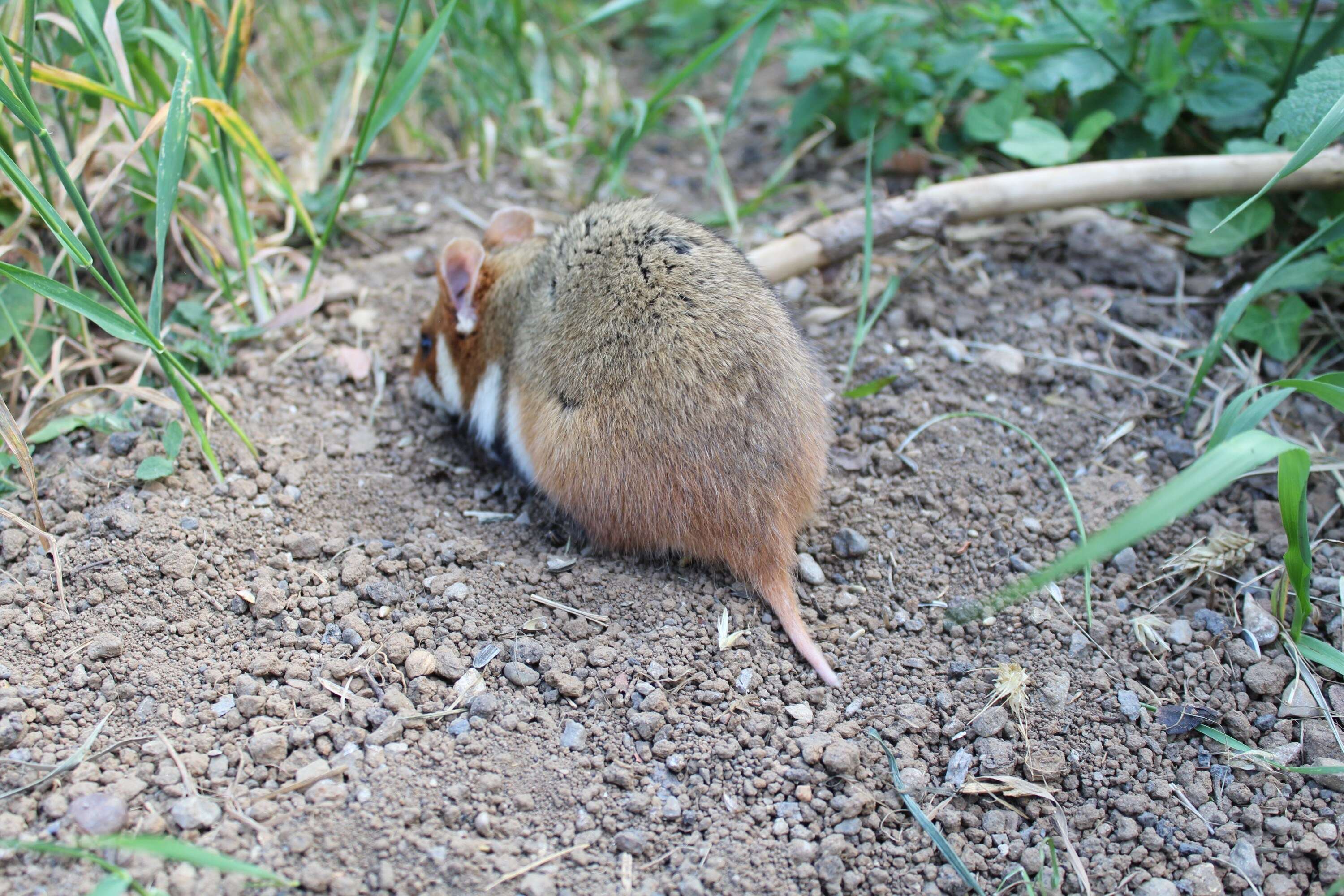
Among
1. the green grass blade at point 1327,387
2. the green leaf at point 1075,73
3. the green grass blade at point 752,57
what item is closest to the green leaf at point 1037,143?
the green leaf at point 1075,73

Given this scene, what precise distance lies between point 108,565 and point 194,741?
0.76 metres

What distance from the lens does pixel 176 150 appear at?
2947 mm

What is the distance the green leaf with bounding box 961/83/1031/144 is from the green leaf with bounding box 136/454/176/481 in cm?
365

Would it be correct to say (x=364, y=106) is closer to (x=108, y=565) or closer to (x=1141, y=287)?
(x=108, y=565)

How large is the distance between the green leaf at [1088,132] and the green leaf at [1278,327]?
980mm

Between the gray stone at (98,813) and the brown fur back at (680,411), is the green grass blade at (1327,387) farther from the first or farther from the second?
the gray stone at (98,813)

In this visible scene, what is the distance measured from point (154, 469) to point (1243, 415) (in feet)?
11.6

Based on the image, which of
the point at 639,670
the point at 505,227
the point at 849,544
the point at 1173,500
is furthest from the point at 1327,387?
the point at 505,227

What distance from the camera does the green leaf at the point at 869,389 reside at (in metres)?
3.76

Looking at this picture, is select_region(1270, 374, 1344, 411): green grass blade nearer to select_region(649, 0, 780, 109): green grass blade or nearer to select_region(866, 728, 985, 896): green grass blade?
select_region(866, 728, 985, 896): green grass blade

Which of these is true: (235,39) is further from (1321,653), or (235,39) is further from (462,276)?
(1321,653)

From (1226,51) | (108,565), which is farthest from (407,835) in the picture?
(1226,51)

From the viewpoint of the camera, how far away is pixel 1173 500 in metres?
2.16

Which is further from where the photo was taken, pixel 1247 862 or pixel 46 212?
pixel 46 212
